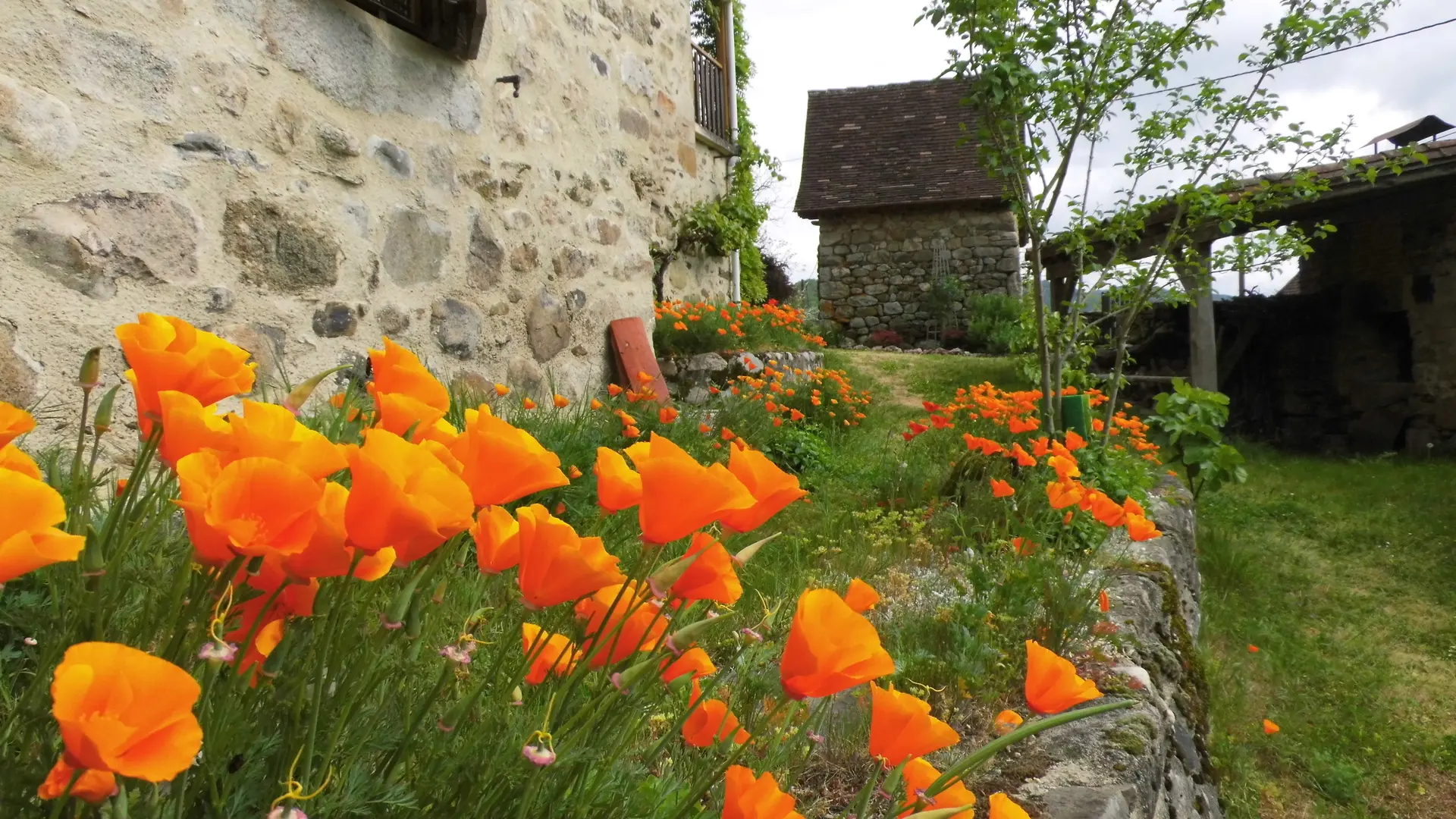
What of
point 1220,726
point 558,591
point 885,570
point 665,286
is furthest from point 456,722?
point 665,286

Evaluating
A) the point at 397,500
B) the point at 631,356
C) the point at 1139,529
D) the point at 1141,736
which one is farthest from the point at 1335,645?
the point at 397,500

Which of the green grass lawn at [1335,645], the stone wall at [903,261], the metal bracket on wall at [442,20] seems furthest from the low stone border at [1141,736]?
the stone wall at [903,261]

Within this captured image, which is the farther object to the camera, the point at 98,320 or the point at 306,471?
the point at 98,320

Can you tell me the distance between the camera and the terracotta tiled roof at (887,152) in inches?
594

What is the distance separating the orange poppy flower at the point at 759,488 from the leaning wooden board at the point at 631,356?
10.9ft

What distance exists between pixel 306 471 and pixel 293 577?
3.1 inches

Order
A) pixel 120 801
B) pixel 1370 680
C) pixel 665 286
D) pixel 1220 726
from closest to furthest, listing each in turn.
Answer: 1. pixel 120 801
2. pixel 1220 726
3. pixel 1370 680
4. pixel 665 286

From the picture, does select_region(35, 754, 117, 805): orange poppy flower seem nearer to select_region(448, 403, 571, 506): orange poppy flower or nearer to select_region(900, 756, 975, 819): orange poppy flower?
select_region(448, 403, 571, 506): orange poppy flower

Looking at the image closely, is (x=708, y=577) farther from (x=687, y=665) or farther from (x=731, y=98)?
(x=731, y=98)

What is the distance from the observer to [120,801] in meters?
0.51

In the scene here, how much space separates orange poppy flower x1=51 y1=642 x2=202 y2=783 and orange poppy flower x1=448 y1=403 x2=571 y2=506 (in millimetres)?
272

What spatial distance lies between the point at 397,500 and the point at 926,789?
584mm

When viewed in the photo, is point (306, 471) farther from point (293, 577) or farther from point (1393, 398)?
point (1393, 398)

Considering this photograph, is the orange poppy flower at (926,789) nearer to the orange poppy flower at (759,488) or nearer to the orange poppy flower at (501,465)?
the orange poppy flower at (759,488)
